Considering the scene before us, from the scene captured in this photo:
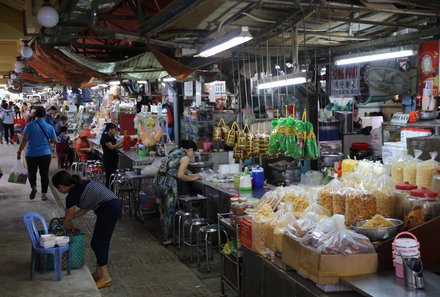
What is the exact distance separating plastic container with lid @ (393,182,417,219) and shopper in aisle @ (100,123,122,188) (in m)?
8.29

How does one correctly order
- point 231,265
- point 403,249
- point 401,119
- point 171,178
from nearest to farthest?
point 403,249, point 231,265, point 171,178, point 401,119

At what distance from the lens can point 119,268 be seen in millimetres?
6941

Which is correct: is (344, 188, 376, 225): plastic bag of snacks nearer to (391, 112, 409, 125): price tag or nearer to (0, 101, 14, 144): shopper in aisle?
(391, 112, 409, 125): price tag

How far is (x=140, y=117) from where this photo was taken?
12.7 m

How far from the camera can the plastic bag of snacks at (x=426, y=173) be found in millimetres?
3850

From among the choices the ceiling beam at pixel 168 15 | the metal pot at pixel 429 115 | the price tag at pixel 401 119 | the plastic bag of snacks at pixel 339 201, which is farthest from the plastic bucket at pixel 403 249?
the price tag at pixel 401 119

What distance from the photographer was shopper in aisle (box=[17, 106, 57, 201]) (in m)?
9.57

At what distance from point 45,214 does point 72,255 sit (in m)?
2.99

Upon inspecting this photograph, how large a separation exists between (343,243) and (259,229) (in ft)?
4.01

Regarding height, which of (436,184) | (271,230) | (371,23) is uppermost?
(371,23)

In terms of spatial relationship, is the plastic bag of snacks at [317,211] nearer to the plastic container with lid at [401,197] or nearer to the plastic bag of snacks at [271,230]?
the plastic bag of snacks at [271,230]

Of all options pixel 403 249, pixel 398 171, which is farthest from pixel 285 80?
pixel 403 249

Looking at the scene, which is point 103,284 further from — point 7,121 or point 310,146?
point 7,121

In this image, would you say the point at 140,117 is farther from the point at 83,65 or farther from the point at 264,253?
the point at 264,253
